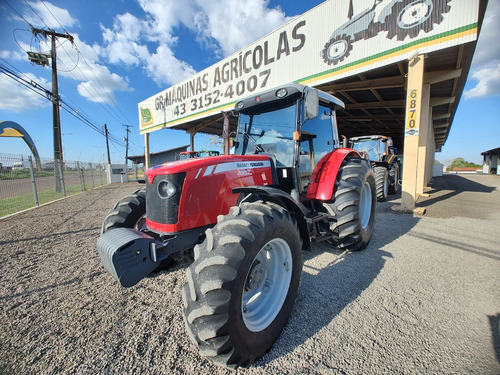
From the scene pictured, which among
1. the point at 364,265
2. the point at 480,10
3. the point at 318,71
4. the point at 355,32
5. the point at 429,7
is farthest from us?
the point at 318,71

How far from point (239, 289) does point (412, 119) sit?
5926 mm

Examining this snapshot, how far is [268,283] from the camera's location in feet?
6.45

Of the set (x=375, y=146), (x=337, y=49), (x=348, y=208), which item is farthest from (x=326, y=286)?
(x=375, y=146)

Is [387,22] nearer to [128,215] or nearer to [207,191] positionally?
[207,191]

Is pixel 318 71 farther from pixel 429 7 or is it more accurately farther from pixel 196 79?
pixel 196 79

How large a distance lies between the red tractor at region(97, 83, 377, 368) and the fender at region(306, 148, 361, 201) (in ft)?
0.05

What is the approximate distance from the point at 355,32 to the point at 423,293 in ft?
20.4

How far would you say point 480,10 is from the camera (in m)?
4.26

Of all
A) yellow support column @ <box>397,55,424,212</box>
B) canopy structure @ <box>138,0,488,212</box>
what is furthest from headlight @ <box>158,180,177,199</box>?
yellow support column @ <box>397,55,424,212</box>

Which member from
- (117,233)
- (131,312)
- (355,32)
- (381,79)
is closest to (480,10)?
(355,32)

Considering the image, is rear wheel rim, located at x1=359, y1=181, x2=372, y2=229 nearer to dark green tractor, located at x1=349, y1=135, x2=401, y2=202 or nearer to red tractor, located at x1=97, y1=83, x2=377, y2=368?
red tractor, located at x1=97, y1=83, x2=377, y2=368

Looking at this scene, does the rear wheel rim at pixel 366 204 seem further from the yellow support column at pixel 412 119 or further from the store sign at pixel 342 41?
the store sign at pixel 342 41

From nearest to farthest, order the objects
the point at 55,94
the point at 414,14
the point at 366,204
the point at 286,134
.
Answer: the point at 286,134 → the point at 366,204 → the point at 414,14 → the point at 55,94

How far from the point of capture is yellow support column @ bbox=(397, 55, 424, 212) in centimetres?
516
